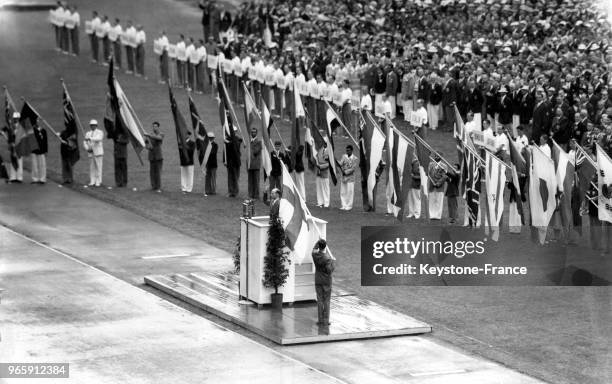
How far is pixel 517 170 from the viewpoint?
30.8m

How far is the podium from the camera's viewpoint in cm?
2595

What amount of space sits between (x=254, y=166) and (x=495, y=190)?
7466mm

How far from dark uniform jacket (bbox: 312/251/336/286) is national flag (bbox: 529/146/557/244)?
6749 mm

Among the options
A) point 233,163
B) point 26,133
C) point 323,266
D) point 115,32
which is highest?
point 115,32

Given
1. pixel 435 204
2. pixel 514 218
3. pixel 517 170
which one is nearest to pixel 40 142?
pixel 435 204

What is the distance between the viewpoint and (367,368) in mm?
22938

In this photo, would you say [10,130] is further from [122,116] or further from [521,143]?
[521,143]

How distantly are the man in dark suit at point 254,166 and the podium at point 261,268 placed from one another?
27.5 ft

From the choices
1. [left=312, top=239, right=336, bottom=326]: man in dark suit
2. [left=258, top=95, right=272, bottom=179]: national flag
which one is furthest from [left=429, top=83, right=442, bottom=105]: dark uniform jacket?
[left=312, top=239, right=336, bottom=326]: man in dark suit

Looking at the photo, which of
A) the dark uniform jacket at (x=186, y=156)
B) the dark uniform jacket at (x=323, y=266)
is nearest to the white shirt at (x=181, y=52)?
the dark uniform jacket at (x=186, y=156)

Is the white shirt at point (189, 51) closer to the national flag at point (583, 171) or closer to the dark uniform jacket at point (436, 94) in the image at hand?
the dark uniform jacket at point (436, 94)

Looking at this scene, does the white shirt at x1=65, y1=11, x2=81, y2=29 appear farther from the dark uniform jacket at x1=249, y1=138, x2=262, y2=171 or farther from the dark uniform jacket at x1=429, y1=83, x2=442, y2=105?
the dark uniform jacket at x1=249, y1=138, x2=262, y2=171

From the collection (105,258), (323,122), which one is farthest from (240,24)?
(105,258)

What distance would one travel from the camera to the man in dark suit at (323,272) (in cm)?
2459
